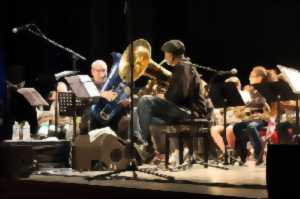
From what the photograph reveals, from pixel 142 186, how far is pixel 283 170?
1.36 meters

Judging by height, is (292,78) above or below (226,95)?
above

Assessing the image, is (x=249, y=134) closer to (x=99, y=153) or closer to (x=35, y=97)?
(x=99, y=153)

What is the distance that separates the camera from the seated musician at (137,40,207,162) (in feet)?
17.8

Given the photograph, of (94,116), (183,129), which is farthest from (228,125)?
(94,116)

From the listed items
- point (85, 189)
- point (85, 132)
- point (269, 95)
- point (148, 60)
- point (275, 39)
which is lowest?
point (85, 189)

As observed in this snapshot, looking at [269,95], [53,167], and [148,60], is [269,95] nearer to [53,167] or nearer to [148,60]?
[148,60]

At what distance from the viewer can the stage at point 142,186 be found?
12.0ft

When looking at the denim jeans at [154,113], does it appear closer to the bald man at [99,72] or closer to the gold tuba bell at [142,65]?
the gold tuba bell at [142,65]

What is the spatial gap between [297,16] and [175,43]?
2876 mm

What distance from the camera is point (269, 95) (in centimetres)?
549

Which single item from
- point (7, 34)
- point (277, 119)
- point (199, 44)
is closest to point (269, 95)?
point (277, 119)

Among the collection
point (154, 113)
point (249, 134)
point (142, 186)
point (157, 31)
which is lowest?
point (142, 186)

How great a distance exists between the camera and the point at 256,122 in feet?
20.7

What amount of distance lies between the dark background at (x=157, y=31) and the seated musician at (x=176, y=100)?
2191mm
